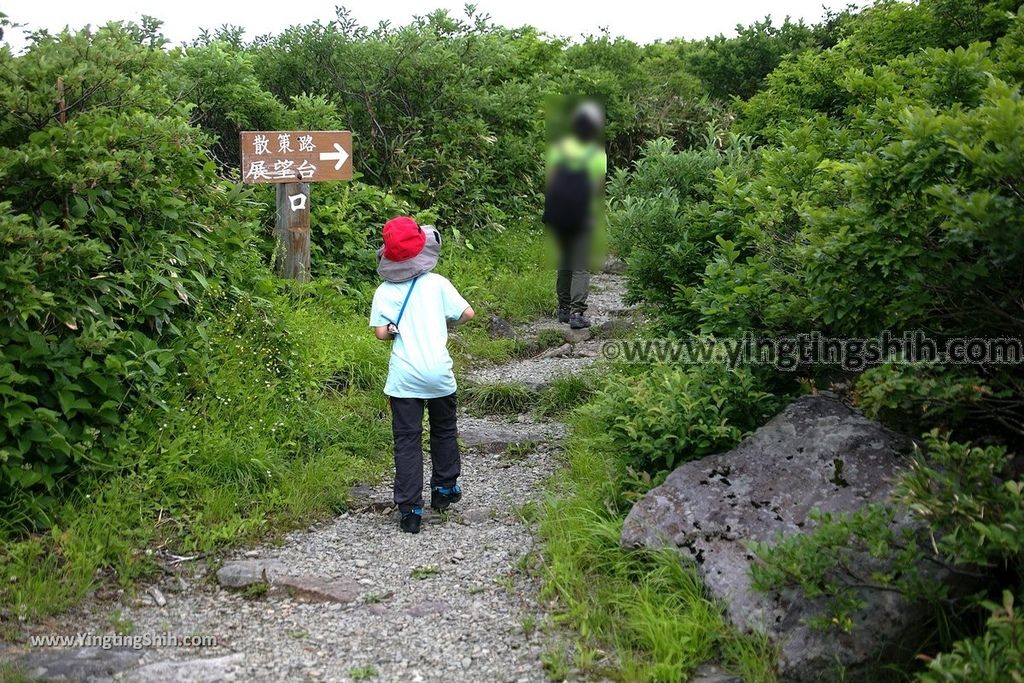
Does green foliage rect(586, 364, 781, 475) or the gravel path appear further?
green foliage rect(586, 364, 781, 475)

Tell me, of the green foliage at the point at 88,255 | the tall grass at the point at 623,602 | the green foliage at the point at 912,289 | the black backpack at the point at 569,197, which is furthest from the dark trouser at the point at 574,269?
the tall grass at the point at 623,602

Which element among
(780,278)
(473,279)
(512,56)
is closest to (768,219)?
(780,278)

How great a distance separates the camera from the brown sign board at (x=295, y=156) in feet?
25.9

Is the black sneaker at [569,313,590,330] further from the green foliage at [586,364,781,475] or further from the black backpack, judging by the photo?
the green foliage at [586,364,781,475]

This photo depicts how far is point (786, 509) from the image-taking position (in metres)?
4.30

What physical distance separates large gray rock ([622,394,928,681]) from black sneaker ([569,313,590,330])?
483 centimetres

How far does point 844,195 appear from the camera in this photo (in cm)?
494

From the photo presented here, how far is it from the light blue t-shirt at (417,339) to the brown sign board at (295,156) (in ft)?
9.82

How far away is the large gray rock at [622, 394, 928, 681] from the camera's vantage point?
3648mm

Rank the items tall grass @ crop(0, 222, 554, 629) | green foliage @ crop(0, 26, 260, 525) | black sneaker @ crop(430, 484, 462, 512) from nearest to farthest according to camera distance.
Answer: tall grass @ crop(0, 222, 554, 629), green foliage @ crop(0, 26, 260, 525), black sneaker @ crop(430, 484, 462, 512)

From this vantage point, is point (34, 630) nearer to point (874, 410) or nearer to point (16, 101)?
point (16, 101)

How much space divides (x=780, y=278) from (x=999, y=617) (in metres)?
2.35

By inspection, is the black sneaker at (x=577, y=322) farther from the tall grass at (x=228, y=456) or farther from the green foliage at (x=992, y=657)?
the green foliage at (x=992, y=657)

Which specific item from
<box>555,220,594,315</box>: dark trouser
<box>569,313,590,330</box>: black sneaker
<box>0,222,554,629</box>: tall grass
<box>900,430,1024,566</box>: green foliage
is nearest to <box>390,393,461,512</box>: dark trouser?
<box>0,222,554,629</box>: tall grass
